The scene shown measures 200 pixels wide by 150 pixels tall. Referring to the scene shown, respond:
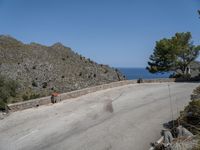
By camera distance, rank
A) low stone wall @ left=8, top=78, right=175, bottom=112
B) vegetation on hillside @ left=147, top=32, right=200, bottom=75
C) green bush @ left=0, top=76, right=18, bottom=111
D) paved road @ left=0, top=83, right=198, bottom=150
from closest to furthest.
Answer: paved road @ left=0, top=83, right=198, bottom=150 → low stone wall @ left=8, top=78, right=175, bottom=112 → green bush @ left=0, top=76, right=18, bottom=111 → vegetation on hillside @ left=147, top=32, right=200, bottom=75

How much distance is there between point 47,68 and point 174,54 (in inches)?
806

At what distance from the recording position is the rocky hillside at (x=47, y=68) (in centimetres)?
3938

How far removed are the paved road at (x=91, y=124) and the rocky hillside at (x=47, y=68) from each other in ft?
62.6

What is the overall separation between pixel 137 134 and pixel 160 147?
2243 millimetres

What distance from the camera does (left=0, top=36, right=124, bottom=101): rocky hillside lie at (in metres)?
39.4

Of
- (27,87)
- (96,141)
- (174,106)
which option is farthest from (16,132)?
(27,87)

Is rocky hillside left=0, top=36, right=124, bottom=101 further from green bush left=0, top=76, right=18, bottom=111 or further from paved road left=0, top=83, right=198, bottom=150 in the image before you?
paved road left=0, top=83, right=198, bottom=150

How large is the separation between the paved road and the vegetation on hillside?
19717 millimetres

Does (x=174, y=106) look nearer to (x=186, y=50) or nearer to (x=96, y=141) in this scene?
(x=96, y=141)

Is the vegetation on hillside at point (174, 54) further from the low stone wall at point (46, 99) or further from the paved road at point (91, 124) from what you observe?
the paved road at point (91, 124)

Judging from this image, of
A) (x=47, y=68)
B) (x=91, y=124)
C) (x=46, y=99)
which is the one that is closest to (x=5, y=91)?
(x=46, y=99)

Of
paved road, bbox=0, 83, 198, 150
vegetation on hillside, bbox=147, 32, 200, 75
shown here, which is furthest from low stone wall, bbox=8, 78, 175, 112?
vegetation on hillside, bbox=147, 32, 200, 75

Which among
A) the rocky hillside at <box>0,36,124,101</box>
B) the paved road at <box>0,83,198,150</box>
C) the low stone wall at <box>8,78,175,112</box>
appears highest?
the rocky hillside at <box>0,36,124,101</box>

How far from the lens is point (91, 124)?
1324 cm
